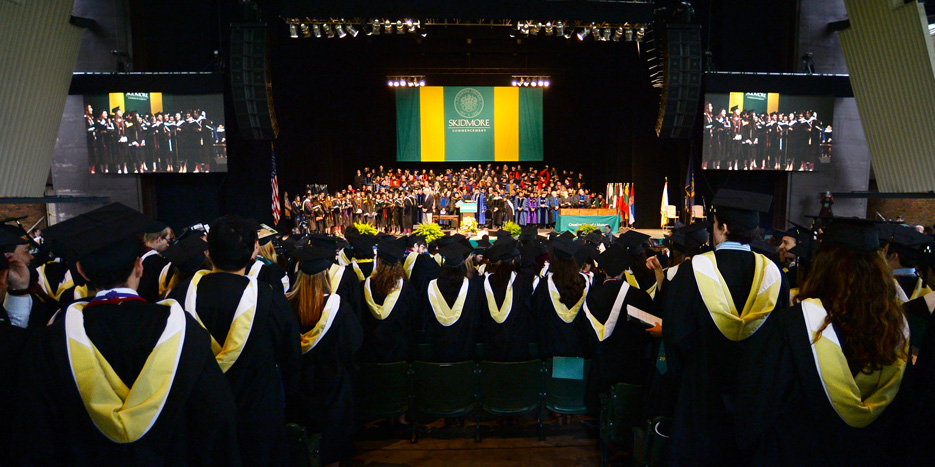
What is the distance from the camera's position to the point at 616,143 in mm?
19266

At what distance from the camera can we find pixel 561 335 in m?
4.11

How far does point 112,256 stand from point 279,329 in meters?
0.94

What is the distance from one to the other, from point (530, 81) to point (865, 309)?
778 inches

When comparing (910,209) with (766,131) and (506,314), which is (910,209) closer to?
(766,131)

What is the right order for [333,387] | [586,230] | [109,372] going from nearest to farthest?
1. [109,372]
2. [333,387]
3. [586,230]

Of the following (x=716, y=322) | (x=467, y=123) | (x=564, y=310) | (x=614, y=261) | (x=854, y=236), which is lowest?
(x=564, y=310)


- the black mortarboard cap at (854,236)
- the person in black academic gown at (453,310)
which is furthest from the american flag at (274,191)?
the black mortarboard cap at (854,236)

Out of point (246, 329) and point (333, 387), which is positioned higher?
point (246, 329)

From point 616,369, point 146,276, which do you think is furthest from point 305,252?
point 616,369

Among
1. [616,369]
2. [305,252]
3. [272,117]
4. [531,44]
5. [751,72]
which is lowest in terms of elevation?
[616,369]

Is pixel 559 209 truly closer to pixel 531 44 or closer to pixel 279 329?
pixel 531 44

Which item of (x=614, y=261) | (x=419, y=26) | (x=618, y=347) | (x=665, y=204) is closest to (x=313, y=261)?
(x=614, y=261)

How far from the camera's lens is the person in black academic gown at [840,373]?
6.11ft

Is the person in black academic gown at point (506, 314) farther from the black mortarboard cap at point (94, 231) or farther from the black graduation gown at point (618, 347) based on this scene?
the black mortarboard cap at point (94, 231)
